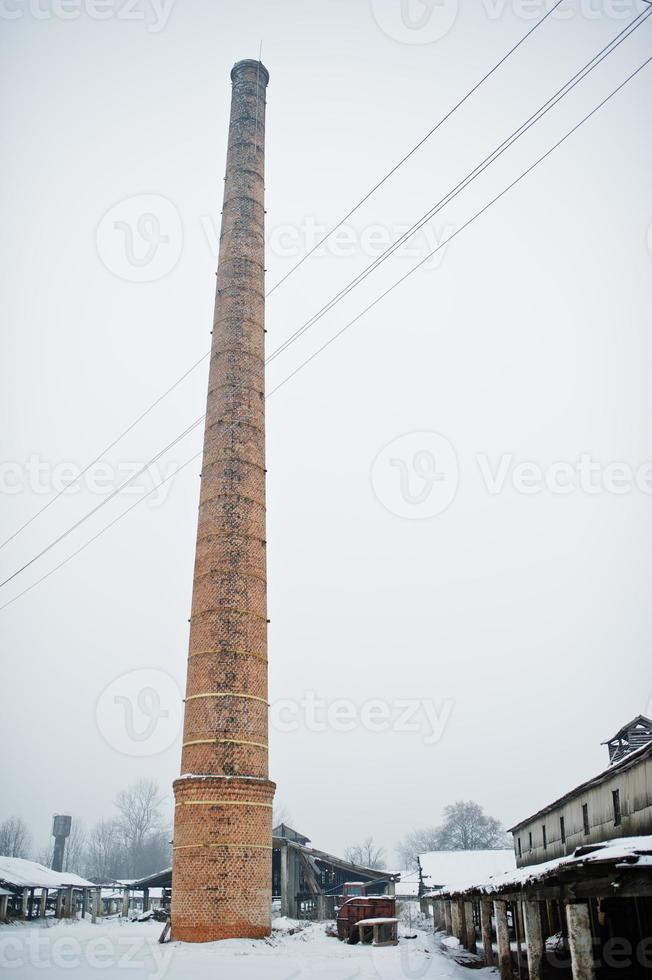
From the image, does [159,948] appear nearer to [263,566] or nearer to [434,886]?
[263,566]

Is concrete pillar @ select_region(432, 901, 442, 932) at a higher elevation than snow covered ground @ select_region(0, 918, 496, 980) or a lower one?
lower

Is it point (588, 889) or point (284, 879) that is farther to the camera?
point (284, 879)

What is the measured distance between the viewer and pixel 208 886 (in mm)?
17125

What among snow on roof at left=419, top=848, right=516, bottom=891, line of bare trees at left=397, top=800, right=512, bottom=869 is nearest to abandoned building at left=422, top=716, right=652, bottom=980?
snow on roof at left=419, top=848, right=516, bottom=891


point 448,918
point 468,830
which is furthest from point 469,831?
point 448,918

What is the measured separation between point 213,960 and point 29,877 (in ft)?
81.9

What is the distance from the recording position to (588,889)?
1081 cm

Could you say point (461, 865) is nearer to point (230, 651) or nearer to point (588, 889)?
point (230, 651)

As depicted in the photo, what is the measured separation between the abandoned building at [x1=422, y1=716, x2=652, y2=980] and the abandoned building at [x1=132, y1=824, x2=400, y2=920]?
685cm

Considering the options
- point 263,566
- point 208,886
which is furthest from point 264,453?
point 208,886

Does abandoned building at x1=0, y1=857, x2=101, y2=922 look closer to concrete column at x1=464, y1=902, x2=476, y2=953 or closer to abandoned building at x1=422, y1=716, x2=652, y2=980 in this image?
concrete column at x1=464, y1=902, x2=476, y2=953

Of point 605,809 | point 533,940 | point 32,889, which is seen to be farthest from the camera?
point 32,889

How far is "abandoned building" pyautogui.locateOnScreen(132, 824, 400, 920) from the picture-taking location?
98.4 feet

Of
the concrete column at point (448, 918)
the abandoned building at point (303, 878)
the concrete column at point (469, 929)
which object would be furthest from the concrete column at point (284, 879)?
the concrete column at point (469, 929)
